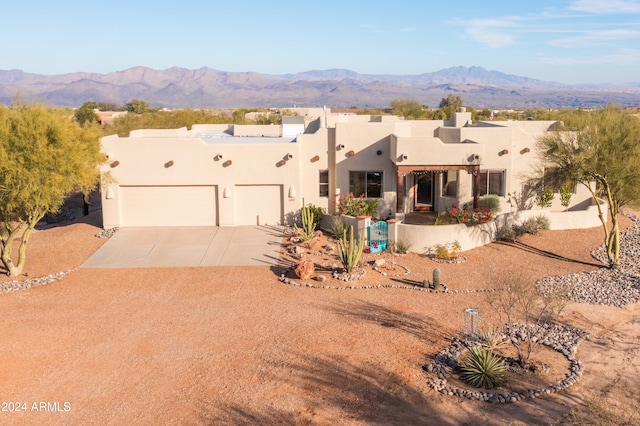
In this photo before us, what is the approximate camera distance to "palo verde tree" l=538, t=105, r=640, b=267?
65.8 ft

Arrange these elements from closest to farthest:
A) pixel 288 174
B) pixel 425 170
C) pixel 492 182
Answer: pixel 425 170 → pixel 288 174 → pixel 492 182

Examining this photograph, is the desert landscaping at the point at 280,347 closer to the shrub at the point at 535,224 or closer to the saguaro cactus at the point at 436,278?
the saguaro cactus at the point at 436,278

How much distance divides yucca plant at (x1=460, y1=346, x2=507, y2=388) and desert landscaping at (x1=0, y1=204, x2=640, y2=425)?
0.31m

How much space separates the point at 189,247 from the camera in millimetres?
22828

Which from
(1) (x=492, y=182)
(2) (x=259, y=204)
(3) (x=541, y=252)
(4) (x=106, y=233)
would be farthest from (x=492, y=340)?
(4) (x=106, y=233)

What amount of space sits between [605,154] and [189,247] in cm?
1571

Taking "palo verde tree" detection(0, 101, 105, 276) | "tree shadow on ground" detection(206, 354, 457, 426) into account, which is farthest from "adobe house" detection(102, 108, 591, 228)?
"tree shadow on ground" detection(206, 354, 457, 426)

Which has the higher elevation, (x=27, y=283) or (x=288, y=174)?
(x=288, y=174)

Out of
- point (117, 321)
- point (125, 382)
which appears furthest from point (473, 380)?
point (117, 321)

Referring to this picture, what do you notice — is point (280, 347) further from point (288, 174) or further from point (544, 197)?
point (544, 197)

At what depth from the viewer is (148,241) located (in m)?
23.6

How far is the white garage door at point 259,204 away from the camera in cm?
2580

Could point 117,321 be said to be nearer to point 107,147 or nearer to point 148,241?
point 148,241

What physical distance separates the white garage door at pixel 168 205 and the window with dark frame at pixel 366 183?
625 centimetres
